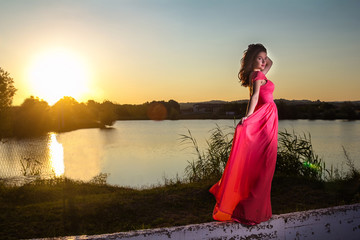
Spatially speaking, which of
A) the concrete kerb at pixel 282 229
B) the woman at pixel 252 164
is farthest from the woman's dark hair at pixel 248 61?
the concrete kerb at pixel 282 229

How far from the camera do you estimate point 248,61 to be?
12.4 ft

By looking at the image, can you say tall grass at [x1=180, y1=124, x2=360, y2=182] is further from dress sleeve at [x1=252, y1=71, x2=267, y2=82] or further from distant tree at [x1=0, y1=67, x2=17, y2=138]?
distant tree at [x1=0, y1=67, x2=17, y2=138]

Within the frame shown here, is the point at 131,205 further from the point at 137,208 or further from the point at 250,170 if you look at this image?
the point at 250,170

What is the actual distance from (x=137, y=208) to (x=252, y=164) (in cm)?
291

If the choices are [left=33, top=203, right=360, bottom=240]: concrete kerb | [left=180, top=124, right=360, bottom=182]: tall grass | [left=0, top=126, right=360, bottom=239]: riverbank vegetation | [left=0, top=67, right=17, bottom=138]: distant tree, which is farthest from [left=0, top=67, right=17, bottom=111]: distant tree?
[left=33, top=203, right=360, bottom=240]: concrete kerb

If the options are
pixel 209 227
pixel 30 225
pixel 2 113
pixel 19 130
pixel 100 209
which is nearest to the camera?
pixel 209 227

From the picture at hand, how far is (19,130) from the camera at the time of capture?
83.6 ft

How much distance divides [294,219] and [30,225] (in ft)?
13.2

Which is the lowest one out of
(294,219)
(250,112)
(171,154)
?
(171,154)

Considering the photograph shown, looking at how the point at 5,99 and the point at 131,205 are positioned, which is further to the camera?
the point at 5,99

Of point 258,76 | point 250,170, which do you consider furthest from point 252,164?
point 258,76

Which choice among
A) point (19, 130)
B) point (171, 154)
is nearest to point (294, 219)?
point (171, 154)

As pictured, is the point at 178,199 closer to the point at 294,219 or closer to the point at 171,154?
the point at 294,219

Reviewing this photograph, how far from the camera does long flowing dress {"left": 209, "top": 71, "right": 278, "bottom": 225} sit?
349cm
